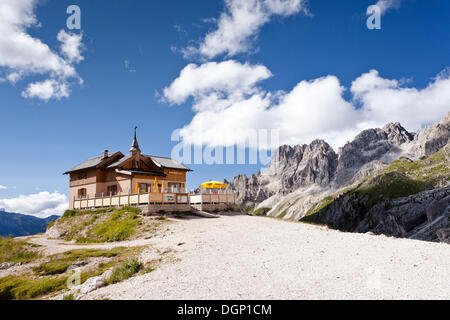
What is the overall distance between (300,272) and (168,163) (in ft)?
148

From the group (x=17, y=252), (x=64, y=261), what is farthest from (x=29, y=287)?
(x=17, y=252)

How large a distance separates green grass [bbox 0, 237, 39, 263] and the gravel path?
17.1m

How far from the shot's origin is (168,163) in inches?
2179

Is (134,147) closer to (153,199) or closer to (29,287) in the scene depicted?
(153,199)

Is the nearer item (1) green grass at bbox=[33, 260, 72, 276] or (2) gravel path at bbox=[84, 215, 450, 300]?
(2) gravel path at bbox=[84, 215, 450, 300]

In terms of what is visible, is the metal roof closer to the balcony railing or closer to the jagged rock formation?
the balcony railing

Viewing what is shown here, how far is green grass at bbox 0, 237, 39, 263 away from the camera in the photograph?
28673 millimetres

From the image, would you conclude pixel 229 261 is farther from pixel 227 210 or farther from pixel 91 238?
pixel 227 210

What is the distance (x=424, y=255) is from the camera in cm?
1428

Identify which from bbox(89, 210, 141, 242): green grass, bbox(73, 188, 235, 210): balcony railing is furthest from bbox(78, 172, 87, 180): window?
bbox(89, 210, 141, 242): green grass
